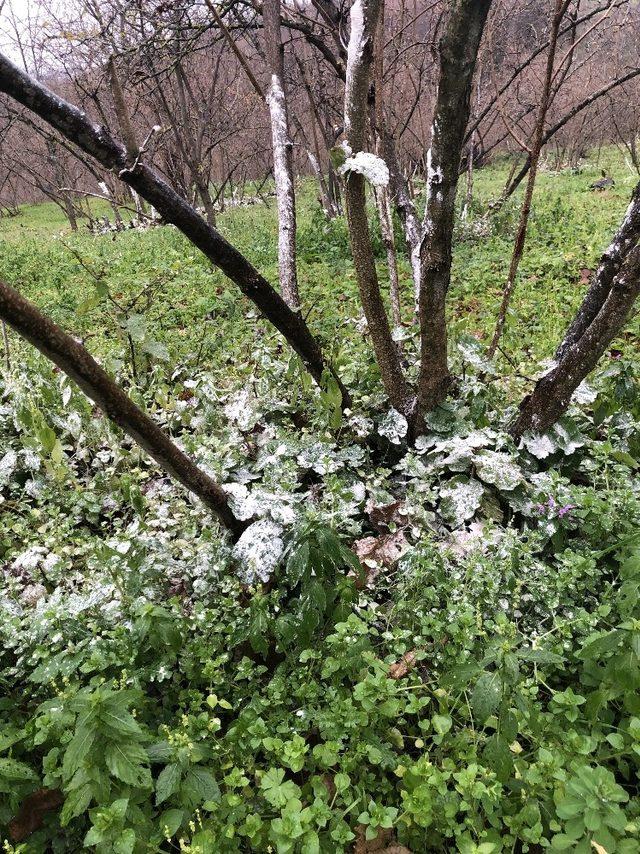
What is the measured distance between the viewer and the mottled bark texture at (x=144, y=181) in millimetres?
1733

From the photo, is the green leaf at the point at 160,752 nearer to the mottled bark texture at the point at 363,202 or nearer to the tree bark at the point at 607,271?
the mottled bark texture at the point at 363,202

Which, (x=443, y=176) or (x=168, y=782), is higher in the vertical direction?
(x=443, y=176)

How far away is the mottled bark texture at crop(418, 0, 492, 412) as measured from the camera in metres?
1.72

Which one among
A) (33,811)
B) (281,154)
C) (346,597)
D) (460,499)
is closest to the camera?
(33,811)

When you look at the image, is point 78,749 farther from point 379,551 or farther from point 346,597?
point 379,551

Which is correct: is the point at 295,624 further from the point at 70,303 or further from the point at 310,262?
the point at 310,262

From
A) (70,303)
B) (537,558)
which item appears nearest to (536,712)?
(537,558)

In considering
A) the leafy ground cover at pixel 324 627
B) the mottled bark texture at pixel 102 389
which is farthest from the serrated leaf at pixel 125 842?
the mottled bark texture at pixel 102 389

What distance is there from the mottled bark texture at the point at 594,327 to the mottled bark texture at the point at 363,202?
0.60m

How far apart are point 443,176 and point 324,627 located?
5.82 ft

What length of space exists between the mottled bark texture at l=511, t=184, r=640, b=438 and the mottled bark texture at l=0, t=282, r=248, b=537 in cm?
145

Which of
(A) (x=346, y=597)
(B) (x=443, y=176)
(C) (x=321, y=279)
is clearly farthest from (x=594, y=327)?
(C) (x=321, y=279)

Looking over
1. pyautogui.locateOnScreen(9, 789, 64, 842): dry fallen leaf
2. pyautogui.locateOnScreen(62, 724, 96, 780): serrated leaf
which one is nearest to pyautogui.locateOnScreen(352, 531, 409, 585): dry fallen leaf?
pyautogui.locateOnScreen(62, 724, 96, 780): serrated leaf

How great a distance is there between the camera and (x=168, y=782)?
4.48ft
